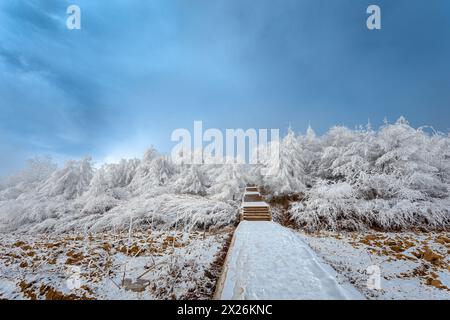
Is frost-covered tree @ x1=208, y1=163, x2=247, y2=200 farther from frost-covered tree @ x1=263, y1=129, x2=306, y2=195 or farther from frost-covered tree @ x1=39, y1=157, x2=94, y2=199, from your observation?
frost-covered tree @ x1=39, y1=157, x2=94, y2=199

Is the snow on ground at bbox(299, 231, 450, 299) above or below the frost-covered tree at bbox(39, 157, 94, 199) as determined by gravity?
below

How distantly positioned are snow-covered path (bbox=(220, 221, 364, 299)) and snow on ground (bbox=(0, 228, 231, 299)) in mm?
679

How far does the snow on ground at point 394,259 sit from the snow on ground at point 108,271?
3.38 meters

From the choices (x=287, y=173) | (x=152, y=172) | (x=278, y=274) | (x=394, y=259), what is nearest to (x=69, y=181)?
(x=152, y=172)

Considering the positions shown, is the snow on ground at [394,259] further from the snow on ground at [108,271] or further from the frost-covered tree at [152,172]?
the frost-covered tree at [152,172]

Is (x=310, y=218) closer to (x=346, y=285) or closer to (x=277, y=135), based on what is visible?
(x=346, y=285)

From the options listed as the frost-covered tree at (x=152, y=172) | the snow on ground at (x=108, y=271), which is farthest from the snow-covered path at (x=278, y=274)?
the frost-covered tree at (x=152, y=172)

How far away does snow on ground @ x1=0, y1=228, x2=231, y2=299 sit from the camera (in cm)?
344

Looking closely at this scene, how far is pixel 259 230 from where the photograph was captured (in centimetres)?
676

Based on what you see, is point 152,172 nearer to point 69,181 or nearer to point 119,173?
point 119,173

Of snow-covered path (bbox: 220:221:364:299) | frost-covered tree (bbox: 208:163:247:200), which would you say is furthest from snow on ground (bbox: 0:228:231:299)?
frost-covered tree (bbox: 208:163:247:200)

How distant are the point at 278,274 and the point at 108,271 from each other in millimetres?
3833

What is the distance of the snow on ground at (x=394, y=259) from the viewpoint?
12.1ft
